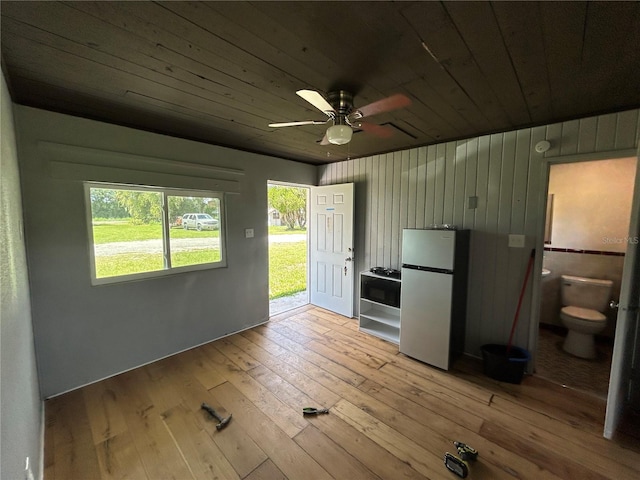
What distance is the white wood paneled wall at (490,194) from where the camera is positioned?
218 cm

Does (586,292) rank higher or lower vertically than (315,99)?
lower

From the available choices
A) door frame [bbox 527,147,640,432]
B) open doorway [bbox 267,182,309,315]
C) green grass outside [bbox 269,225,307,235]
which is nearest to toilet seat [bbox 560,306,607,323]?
door frame [bbox 527,147,640,432]

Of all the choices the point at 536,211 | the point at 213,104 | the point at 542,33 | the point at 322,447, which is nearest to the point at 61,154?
the point at 213,104

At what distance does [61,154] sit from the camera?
6.68ft

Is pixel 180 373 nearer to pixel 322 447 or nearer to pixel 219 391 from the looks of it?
pixel 219 391

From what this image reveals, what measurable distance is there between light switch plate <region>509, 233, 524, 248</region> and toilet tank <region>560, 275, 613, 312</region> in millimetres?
1430

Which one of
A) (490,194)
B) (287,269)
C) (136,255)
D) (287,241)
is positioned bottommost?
(287,269)

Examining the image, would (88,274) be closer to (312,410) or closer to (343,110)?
(312,410)

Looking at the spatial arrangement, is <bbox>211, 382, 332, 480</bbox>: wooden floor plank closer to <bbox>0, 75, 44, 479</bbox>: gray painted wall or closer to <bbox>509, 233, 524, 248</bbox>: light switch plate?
<bbox>0, 75, 44, 479</bbox>: gray painted wall

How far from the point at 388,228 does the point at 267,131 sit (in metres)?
1.92

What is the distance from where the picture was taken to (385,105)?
5.01ft

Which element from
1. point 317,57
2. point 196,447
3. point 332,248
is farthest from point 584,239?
point 196,447

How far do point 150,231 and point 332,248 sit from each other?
2.35 metres

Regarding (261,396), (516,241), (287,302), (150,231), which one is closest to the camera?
(261,396)
